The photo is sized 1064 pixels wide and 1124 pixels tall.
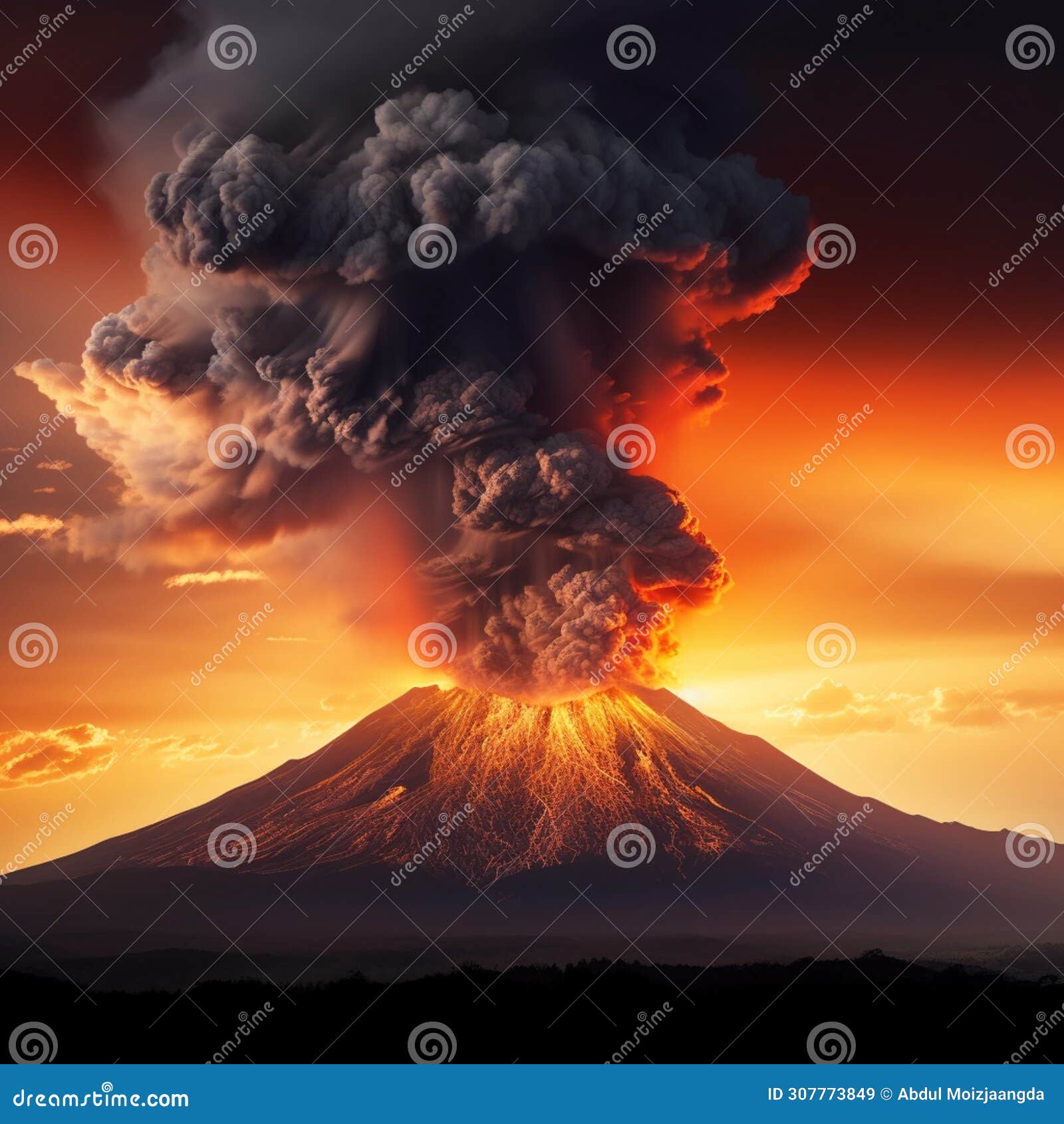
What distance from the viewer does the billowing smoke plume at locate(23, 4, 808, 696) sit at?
3444 cm

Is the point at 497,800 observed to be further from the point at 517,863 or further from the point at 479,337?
the point at 479,337

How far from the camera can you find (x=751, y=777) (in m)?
58.1

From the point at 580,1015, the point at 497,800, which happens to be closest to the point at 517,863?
the point at 497,800

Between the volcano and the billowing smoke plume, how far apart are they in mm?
9990

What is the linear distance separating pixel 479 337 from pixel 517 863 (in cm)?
1827

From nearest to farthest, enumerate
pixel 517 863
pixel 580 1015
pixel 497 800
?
pixel 580 1015
pixel 517 863
pixel 497 800

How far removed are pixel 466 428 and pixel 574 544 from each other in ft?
13.6

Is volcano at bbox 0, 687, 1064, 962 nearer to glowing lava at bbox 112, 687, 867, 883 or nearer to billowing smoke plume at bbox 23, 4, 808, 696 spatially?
glowing lava at bbox 112, 687, 867, 883

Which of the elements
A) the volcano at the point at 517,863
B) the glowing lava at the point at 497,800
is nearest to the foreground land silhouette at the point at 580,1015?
the volcano at the point at 517,863

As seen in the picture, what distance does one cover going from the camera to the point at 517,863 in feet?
151

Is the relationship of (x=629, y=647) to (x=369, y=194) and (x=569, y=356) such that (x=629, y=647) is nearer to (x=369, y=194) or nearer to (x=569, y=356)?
(x=569, y=356)

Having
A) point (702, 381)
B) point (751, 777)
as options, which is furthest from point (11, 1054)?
point (751, 777)

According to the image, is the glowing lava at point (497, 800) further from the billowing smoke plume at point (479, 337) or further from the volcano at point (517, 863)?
the billowing smoke plume at point (479, 337)

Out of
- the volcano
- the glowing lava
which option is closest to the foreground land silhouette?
the volcano
